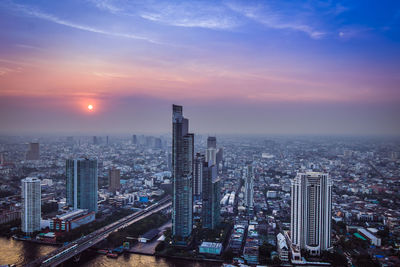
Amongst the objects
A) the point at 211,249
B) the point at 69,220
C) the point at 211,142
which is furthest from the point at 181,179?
the point at 211,142

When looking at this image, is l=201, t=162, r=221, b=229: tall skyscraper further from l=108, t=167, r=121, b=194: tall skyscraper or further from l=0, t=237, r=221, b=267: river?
l=108, t=167, r=121, b=194: tall skyscraper

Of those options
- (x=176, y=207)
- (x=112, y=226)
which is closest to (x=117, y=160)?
(x=112, y=226)

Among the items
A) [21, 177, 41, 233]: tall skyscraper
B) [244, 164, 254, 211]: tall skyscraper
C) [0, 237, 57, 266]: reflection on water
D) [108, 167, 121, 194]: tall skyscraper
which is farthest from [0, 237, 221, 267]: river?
[108, 167, 121, 194]: tall skyscraper

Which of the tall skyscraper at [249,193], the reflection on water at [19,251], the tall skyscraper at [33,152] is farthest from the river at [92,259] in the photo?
the tall skyscraper at [33,152]

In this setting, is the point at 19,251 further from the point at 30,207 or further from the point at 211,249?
the point at 211,249

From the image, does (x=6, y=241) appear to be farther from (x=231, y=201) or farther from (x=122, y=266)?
(x=231, y=201)
